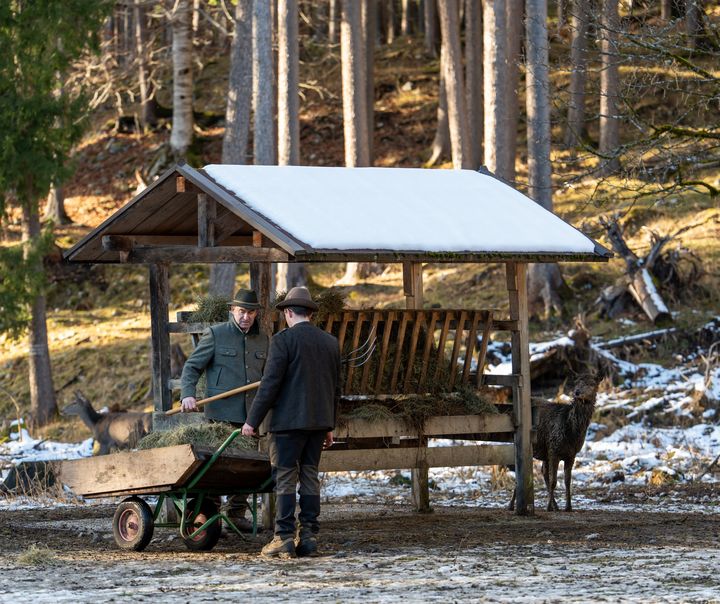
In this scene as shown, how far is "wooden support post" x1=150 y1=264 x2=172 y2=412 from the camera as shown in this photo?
11.7 m

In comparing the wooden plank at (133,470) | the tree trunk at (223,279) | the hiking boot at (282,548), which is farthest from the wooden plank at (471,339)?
the tree trunk at (223,279)

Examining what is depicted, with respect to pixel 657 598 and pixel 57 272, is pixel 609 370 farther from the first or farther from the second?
pixel 57 272

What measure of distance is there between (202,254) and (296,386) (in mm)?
2277

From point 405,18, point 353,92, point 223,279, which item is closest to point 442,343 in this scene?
point 223,279

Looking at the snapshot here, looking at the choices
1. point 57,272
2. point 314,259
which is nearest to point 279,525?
point 314,259

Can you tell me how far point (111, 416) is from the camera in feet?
59.6

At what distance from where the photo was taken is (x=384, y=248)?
10.2m

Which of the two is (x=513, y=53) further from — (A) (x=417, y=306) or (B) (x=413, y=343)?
(B) (x=413, y=343)

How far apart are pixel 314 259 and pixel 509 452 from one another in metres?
3.61

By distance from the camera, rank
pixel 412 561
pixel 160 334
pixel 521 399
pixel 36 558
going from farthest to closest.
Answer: pixel 521 399 → pixel 160 334 → pixel 36 558 → pixel 412 561

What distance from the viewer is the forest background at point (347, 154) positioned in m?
18.5

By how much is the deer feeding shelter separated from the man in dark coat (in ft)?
3.04

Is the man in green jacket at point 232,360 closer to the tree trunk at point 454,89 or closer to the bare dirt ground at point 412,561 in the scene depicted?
the bare dirt ground at point 412,561

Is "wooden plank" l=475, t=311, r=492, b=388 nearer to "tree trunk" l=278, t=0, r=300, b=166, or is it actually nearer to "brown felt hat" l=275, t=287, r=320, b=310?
"brown felt hat" l=275, t=287, r=320, b=310
